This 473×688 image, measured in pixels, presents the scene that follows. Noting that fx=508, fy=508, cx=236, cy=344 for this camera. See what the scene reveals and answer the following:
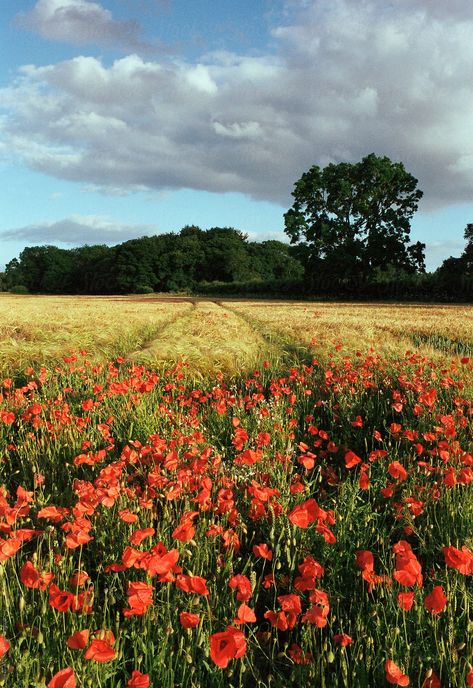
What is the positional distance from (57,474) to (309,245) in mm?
46784

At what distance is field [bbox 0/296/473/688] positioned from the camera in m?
1.80

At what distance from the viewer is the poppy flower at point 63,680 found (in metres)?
1.27

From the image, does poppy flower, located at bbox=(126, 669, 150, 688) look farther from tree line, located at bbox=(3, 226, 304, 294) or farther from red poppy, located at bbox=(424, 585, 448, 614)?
tree line, located at bbox=(3, 226, 304, 294)

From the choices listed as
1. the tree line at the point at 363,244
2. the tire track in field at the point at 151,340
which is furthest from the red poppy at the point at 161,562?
the tree line at the point at 363,244

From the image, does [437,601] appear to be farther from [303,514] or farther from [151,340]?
[151,340]

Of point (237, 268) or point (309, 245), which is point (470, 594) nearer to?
point (309, 245)

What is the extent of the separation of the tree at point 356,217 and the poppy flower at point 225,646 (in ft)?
156

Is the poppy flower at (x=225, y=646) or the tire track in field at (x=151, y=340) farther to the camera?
the tire track in field at (x=151, y=340)

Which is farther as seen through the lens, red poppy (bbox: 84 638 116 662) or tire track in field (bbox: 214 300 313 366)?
tire track in field (bbox: 214 300 313 366)

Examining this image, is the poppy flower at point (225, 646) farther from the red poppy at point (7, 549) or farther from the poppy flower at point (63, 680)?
the red poppy at point (7, 549)

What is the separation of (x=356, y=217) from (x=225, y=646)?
51.6m

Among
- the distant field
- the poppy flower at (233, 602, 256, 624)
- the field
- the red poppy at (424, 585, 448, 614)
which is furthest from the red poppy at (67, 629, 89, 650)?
the distant field

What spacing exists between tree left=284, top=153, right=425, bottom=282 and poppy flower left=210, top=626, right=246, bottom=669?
1874 inches

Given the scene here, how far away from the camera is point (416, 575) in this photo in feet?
5.79
